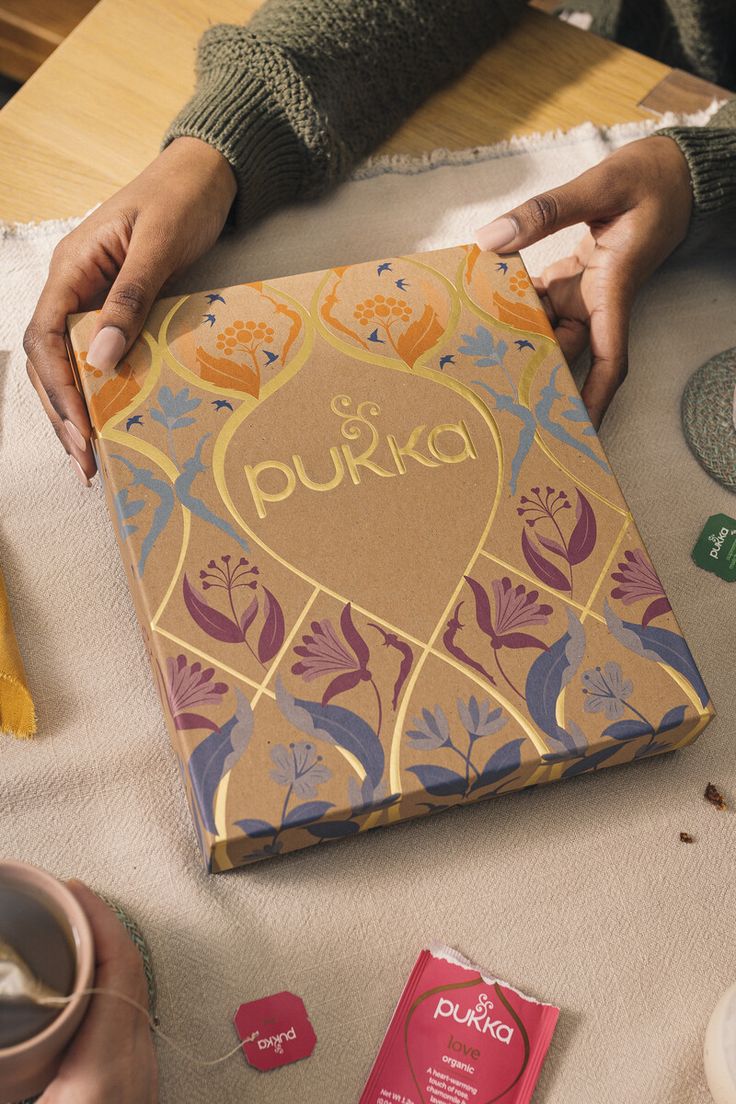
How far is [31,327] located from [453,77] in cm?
47

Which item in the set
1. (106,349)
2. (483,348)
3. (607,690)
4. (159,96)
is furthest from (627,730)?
(159,96)

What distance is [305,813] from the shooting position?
469 millimetres

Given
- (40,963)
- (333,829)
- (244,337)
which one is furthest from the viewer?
(244,337)

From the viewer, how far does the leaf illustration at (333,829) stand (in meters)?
0.48

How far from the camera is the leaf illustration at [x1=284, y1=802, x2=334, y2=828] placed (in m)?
0.47

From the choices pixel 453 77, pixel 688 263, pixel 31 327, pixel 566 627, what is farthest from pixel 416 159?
pixel 566 627

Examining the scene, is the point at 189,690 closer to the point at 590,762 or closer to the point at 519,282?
the point at 590,762

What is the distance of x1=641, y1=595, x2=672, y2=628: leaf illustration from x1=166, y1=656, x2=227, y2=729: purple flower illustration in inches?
9.5

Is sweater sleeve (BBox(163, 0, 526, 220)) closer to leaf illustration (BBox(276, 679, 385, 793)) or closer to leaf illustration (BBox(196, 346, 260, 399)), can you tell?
leaf illustration (BBox(196, 346, 260, 399))

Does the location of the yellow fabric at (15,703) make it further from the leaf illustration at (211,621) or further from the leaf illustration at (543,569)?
the leaf illustration at (543,569)

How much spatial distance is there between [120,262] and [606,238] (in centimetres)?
37

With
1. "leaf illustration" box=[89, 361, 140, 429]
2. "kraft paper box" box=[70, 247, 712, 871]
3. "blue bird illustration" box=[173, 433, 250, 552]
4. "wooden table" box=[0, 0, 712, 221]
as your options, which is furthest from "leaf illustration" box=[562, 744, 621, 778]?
"wooden table" box=[0, 0, 712, 221]

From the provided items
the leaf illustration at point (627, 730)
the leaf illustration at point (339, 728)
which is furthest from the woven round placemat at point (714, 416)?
the leaf illustration at point (339, 728)

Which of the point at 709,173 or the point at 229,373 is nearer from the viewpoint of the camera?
the point at 229,373
